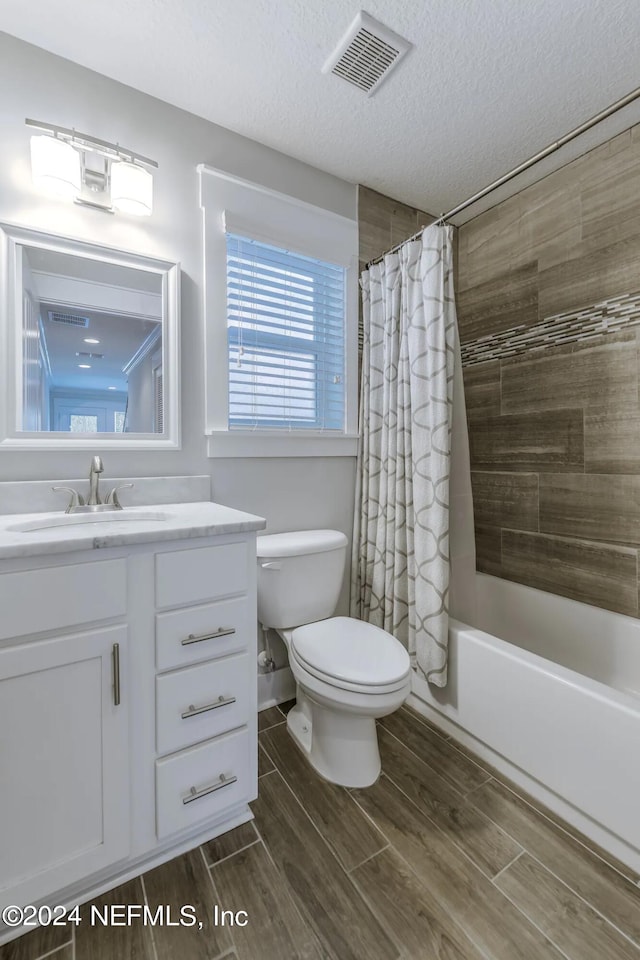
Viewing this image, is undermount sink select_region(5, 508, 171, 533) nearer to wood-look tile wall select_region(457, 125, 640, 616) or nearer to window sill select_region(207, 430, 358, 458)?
window sill select_region(207, 430, 358, 458)

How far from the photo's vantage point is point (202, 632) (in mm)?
1186

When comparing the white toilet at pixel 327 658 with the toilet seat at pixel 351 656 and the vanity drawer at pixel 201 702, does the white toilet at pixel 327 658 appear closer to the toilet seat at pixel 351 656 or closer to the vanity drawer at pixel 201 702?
the toilet seat at pixel 351 656

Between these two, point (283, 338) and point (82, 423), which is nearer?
point (82, 423)

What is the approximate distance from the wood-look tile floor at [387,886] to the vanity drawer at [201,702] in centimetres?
33

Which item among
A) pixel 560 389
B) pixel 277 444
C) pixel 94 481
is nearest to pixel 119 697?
pixel 94 481

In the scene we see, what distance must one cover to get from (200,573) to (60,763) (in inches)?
20.2

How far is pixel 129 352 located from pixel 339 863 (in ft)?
5.56

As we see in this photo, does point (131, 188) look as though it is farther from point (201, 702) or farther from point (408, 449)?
point (201, 702)

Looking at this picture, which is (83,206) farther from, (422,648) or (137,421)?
(422,648)

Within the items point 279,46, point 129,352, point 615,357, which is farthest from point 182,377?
point 615,357

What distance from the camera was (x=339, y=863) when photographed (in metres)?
1.18

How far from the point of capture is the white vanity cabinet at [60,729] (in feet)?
3.16

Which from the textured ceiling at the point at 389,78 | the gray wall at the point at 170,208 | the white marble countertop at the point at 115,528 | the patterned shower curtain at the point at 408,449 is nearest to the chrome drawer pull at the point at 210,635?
the white marble countertop at the point at 115,528

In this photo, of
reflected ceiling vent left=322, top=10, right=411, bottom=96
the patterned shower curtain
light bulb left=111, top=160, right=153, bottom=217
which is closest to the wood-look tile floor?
the patterned shower curtain
